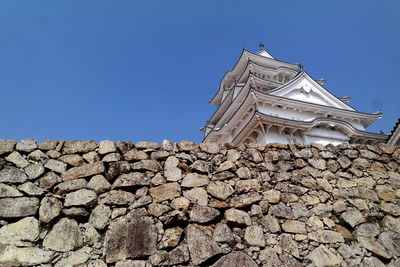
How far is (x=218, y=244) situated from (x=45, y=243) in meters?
1.89

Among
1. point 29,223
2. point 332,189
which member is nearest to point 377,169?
point 332,189

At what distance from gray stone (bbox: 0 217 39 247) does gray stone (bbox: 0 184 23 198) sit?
321mm

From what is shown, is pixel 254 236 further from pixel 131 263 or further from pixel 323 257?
pixel 131 263

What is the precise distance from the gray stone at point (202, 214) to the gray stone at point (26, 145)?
220 centimetres

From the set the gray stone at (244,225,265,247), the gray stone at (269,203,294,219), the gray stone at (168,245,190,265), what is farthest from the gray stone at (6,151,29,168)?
the gray stone at (269,203,294,219)

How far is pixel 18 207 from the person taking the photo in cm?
264

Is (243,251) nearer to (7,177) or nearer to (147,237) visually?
(147,237)

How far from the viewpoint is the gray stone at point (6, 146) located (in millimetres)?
2946

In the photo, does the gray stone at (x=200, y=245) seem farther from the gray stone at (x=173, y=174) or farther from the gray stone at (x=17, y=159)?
the gray stone at (x=17, y=159)

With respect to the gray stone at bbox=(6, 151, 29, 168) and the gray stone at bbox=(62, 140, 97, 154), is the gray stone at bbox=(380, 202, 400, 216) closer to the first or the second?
the gray stone at bbox=(62, 140, 97, 154)

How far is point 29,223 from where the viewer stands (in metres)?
2.58

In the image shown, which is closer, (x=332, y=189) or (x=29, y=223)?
(x=29, y=223)

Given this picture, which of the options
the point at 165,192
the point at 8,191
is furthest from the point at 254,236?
the point at 8,191

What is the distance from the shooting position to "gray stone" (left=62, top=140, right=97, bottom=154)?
10.6 ft
